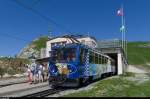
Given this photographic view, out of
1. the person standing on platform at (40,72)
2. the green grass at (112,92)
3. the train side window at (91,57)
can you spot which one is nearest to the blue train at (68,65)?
the train side window at (91,57)

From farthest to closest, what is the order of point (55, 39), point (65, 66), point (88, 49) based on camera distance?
point (55, 39) → point (88, 49) → point (65, 66)

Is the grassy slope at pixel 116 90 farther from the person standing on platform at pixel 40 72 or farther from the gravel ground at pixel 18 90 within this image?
the person standing on platform at pixel 40 72

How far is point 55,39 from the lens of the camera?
6200 cm

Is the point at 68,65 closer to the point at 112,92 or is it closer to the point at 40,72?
the point at 112,92

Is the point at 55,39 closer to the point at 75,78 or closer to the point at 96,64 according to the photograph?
the point at 96,64

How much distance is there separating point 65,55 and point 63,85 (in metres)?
2.15

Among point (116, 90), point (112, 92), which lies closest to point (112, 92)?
point (112, 92)

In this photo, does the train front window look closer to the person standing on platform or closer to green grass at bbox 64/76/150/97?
green grass at bbox 64/76/150/97

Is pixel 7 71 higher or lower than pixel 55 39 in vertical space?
lower

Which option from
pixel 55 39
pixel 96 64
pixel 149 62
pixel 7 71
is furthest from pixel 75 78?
pixel 149 62

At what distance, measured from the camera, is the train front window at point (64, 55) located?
23567 mm

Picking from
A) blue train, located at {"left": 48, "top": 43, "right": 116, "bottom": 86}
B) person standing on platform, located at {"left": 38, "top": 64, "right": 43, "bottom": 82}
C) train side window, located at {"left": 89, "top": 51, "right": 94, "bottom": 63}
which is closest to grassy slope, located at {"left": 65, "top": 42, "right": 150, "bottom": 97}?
blue train, located at {"left": 48, "top": 43, "right": 116, "bottom": 86}

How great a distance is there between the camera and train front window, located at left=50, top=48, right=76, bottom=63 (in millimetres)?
23567

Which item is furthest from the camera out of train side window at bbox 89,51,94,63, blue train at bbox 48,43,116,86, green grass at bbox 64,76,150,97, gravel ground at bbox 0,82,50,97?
train side window at bbox 89,51,94,63
